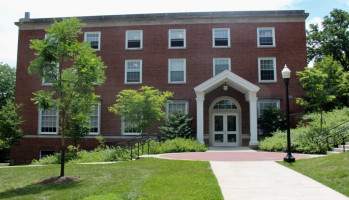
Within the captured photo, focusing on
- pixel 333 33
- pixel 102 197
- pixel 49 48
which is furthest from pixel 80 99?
pixel 333 33

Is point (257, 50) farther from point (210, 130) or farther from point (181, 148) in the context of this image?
point (181, 148)

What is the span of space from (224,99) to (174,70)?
14.6ft

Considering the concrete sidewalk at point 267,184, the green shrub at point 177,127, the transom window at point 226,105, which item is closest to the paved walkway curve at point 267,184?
the concrete sidewalk at point 267,184

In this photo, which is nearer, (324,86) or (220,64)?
(324,86)

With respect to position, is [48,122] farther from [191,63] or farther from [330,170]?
[330,170]

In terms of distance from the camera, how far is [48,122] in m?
23.5

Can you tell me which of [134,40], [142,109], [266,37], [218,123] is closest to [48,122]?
[134,40]

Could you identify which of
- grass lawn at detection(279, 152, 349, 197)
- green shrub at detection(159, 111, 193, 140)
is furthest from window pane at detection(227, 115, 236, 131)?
grass lawn at detection(279, 152, 349, 197)

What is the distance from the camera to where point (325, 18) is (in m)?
32.4

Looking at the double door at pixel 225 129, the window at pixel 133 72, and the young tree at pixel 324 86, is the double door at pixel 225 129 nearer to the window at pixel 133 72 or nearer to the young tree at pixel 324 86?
the young tree at pixel 324 86

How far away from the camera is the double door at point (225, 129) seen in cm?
A: 2164

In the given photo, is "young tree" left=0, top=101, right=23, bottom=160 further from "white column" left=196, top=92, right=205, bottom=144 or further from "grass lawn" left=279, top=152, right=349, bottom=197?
"grass lawn" left=279, top=152, right=349, bottom=197

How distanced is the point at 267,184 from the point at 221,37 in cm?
1648

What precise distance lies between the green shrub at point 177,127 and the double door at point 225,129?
2416 mm
